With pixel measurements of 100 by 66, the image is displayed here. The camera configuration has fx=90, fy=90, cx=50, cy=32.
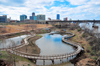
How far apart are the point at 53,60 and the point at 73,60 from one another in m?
5.92

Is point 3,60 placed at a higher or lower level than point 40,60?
higher

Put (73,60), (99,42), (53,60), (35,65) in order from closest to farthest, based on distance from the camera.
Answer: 1. (35,65)
2. (53,60)
3. (73,60)
4. (99,42)

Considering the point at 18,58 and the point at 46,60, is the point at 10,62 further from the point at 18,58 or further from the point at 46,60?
→ the point at 46,60

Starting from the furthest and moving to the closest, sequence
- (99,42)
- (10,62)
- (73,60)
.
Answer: (99,42) < (73,60) < (10,62)

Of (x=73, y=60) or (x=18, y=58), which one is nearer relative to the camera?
(x=18, y=58)

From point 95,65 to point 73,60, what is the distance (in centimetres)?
581

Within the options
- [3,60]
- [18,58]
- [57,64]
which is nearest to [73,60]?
[57,64]

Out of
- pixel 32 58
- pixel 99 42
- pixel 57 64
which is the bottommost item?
pixel 57 64

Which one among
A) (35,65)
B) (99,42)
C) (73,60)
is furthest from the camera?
(99,42)

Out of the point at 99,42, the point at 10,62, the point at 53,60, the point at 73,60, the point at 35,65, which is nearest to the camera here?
the point at 10,62

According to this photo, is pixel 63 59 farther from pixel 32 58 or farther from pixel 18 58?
pixel 18 58

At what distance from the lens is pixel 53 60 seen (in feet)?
76.5

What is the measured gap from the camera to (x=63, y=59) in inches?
1001

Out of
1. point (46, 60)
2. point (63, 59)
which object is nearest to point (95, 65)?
point (63, 59)
